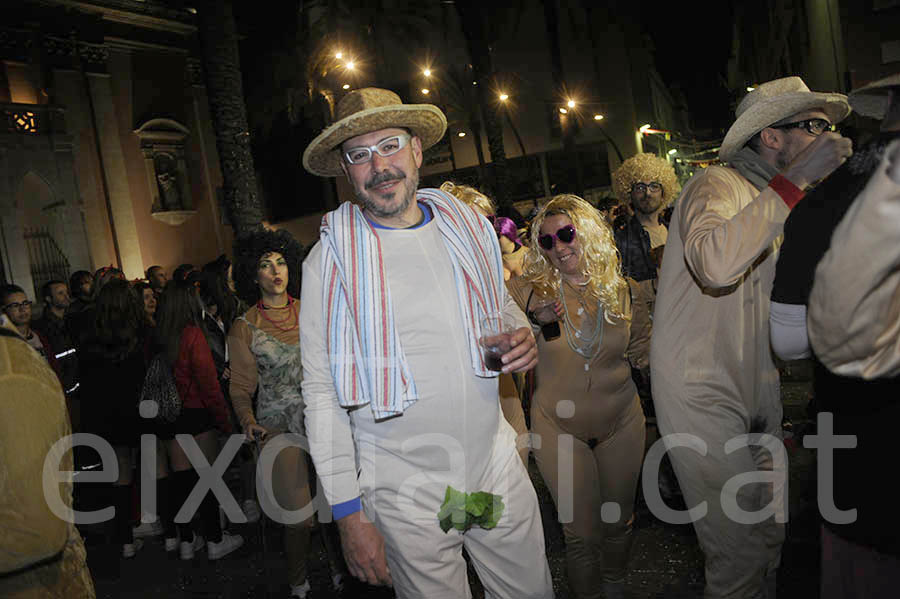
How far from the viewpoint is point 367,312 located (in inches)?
106

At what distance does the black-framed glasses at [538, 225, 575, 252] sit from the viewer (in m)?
4.08

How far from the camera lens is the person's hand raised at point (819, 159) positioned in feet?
8.27

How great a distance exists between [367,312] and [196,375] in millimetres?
3404

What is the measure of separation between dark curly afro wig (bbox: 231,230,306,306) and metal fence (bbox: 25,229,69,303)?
19038mm

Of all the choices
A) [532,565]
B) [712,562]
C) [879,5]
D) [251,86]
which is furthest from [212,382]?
[251,86]

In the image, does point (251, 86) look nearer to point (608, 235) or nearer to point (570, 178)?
point (570, 178)

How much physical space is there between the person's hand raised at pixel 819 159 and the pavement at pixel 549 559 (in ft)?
8.64

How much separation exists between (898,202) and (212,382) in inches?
203

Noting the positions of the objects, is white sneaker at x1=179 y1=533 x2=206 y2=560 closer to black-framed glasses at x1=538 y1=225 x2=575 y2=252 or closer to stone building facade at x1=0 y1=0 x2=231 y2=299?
black-framed glasses at x1=538 y1=225 x2=575 y2=252

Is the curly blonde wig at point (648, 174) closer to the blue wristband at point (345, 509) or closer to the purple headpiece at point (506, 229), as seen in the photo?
the purple headpiece at point (506, 229)

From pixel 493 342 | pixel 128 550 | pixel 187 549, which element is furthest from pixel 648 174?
pixel 128 550

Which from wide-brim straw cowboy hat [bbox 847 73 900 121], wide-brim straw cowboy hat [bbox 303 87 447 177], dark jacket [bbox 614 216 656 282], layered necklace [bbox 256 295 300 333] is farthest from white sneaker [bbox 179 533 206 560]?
wide-brim straw cowboy hat [bbox 847 73 900 121]

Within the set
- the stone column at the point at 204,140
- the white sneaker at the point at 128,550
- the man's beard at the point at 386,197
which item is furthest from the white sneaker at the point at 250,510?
the stone column at the point at 204,140

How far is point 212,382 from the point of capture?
18.2 ft
